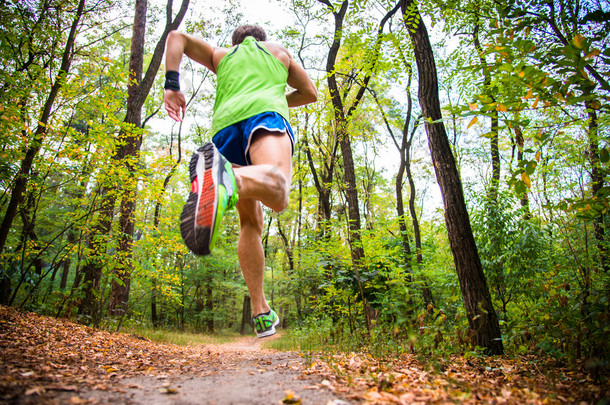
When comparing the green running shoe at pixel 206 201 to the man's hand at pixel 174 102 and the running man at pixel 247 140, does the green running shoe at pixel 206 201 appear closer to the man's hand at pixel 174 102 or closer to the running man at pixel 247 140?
the running man at pixel 247 140

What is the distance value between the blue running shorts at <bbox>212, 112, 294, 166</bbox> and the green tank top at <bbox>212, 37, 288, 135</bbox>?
0.13 feet

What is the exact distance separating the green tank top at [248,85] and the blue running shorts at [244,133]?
0.04 meters

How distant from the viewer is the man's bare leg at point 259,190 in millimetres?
1787

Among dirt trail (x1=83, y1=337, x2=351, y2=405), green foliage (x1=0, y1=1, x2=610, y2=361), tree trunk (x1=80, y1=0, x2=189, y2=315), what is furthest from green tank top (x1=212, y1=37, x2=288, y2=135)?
tree trunk (x1=80, y1=0, x2=189, y2=315)

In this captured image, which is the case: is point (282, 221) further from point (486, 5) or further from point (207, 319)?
point (486, 5)

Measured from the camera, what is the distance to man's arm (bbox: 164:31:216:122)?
228cm

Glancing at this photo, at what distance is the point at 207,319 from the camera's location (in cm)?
2017

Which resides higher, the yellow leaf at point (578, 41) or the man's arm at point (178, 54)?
the man's arm at point (178, 54)

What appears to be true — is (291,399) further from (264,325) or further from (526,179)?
(526,179)

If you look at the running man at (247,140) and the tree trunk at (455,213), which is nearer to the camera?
the running man at (247,140)

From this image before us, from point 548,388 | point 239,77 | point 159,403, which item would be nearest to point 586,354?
point 548,388

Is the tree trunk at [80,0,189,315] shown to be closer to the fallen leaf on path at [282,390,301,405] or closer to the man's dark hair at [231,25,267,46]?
the man's dark hair at [231,25,267,46]

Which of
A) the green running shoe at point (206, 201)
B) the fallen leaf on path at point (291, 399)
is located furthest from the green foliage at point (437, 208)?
the green running shoe at point (206, 201)

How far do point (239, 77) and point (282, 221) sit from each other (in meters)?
20.2
